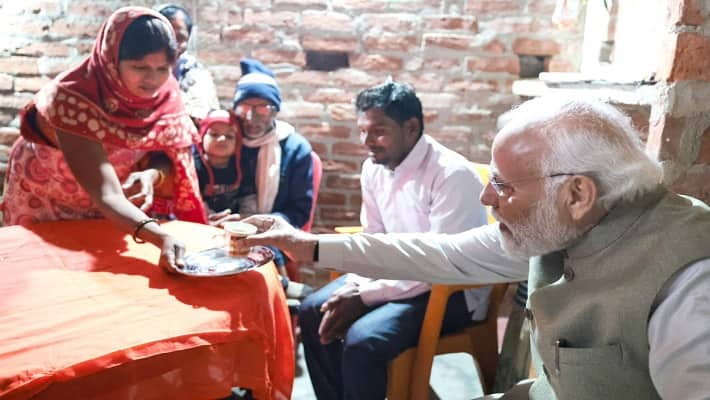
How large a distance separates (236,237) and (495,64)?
2.19 meters

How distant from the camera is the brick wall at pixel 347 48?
3.36 metres

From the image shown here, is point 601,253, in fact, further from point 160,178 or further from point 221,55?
point 221,55

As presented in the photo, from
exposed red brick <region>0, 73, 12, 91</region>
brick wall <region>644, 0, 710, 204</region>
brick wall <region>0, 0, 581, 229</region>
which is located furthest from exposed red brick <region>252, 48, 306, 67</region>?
brick wall <region>644, 0, 710, 204</region>

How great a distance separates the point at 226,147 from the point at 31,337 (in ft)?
5.38

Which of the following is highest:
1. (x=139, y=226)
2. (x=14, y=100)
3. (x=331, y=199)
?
(x=14, y=100)

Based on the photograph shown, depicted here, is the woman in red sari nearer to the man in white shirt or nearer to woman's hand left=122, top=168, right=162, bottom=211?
woman's hand left=122, top=168, right=162, bottom=211

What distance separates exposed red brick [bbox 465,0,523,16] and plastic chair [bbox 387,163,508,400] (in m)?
1.69

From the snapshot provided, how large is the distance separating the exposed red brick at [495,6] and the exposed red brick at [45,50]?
2.29 m

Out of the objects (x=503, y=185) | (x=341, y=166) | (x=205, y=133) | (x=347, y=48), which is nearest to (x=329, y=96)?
(x=347, y=48)

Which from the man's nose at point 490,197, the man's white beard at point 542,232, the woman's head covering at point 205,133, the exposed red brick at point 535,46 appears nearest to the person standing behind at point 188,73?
the woman's head covering at point 205,133

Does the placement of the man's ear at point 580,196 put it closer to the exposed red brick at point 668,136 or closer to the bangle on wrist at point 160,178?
the exposed red brick at point 668,136

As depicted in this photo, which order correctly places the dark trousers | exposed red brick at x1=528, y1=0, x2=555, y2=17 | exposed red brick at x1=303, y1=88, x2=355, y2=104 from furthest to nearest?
exposed red brick at x1=303, y1=88, x2=355, y2=104 < exposed red brick at x1=528, y1=0, x2=555, y2=17 < the dark trousers

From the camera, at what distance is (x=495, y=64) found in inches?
134

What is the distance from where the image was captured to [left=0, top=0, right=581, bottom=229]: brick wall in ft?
11.0
